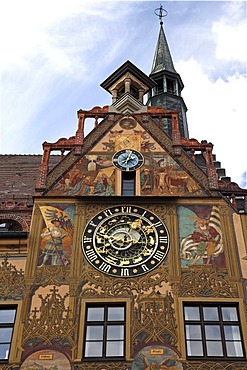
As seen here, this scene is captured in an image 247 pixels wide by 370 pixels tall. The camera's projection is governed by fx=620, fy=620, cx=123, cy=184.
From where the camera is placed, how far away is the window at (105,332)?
32.9 ft

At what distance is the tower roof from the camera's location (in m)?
24.1

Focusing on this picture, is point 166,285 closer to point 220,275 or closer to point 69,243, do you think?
point 220,275

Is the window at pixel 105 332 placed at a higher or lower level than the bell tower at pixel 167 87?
lower

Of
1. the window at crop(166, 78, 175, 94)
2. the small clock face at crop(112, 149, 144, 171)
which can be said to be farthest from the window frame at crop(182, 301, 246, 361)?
the window at crop(166, 78, 175, 94)

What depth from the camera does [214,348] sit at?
397 inches

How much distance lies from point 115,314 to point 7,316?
184 cm

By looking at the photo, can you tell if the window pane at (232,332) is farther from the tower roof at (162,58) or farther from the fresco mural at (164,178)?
the tower roof at (162,58)

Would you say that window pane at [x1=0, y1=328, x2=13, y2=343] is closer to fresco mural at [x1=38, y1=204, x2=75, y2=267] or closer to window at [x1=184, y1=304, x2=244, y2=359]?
fresco mural at [x1=38, y1=204, x2=75, y2=267]

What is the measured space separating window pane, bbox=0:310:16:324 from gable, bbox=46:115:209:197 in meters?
2.79

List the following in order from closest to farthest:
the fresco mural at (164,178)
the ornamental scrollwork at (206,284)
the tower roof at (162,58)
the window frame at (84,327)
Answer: the window frame at (84,327) < the ornamental scrollwork at (206,284) < the fresco mural at (164,178) < the tower roof at (162,58)

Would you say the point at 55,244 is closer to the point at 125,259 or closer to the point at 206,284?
the point at 125,259

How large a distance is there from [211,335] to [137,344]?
4.11 feet

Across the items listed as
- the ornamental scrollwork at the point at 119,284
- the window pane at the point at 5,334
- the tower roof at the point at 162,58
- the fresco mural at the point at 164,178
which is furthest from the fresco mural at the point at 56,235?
the tower roof at the point at 162,58

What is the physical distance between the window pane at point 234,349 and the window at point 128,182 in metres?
3.81
